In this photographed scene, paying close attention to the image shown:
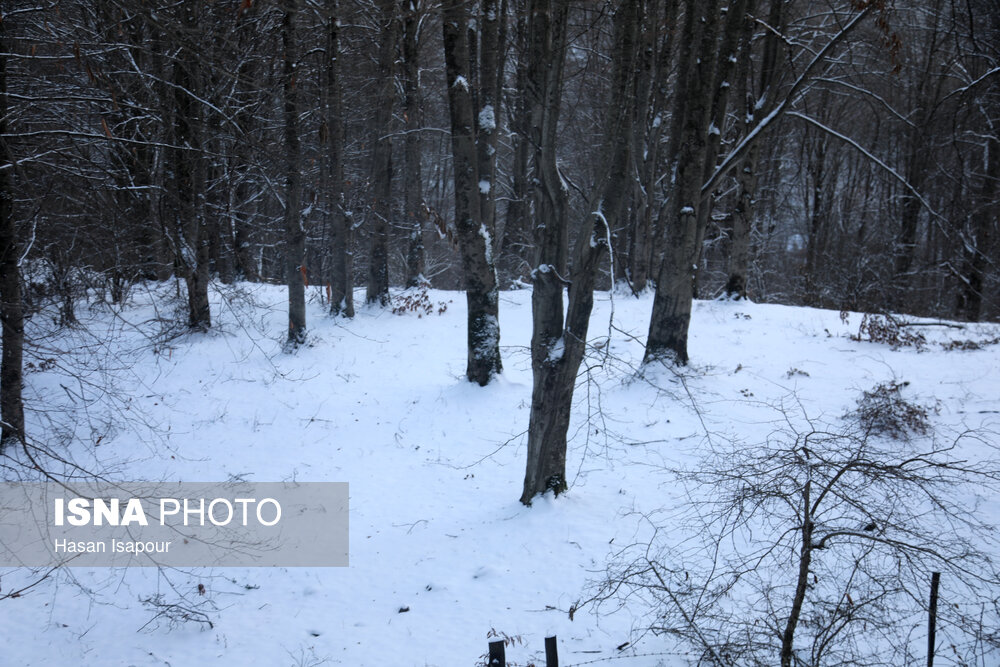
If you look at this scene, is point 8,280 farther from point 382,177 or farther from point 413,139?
point 413,139

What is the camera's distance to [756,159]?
13.6 m

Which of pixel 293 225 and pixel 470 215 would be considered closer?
pixel 470 215

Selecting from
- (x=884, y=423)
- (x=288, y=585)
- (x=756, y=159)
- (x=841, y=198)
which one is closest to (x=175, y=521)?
(x=288, y=585)

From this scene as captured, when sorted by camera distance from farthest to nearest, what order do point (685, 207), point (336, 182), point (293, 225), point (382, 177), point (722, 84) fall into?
point (382, 177)
point (336, 182)
point (293, 225)
point (722, 84)
point (685, 207)

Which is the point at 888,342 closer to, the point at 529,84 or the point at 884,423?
the point at 884,423

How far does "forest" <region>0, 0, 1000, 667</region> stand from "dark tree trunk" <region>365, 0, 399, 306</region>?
0.08 metres

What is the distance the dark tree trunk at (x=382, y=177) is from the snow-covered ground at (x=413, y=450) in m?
1.20

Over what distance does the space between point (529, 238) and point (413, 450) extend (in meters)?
13.5

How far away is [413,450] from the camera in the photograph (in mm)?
8070

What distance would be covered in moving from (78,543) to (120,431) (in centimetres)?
308

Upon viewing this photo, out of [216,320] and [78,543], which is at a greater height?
[216,320]

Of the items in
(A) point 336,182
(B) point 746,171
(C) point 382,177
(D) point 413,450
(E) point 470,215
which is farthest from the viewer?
(C) point 382,177

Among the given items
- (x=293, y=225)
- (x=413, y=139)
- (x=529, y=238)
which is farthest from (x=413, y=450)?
(x=529, y=238)

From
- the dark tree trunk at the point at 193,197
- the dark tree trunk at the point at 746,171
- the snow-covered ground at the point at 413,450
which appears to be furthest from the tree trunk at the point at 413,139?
the dark tree trunk at the point at 746,171
